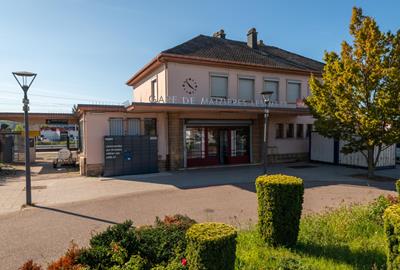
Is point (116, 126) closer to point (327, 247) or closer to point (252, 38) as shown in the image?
point (327, 247)

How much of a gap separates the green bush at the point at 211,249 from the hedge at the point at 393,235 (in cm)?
180

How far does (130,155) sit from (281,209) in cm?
974

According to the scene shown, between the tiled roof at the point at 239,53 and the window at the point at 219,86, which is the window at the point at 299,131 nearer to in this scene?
the tiled roof at the point at 239,53

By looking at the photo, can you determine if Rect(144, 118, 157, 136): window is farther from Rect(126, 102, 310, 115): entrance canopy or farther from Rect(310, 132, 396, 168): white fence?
Rect(310, 132, 396, 168): white fence

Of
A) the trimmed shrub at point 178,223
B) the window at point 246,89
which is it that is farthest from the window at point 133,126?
the trimmed shrub at point 178,223

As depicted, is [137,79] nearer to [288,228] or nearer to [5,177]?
[5,177]

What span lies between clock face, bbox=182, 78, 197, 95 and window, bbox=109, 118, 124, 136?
13.2 feet

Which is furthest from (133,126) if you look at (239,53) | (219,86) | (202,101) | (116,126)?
(239,53)

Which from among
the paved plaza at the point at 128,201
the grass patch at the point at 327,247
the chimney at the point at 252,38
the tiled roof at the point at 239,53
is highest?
the chimney at the point at 252,38

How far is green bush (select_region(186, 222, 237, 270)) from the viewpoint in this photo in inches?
117

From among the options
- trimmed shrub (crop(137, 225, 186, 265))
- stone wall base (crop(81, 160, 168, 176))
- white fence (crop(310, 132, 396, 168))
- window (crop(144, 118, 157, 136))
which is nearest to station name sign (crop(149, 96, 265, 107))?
window (crop(144, 118, 157, 136))

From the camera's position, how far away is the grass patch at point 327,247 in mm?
3939

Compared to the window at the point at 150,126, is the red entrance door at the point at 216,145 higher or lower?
lower

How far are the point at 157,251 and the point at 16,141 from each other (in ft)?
65.1
